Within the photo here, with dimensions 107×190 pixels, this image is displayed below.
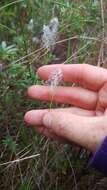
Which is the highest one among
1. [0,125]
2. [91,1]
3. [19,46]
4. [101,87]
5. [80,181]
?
[91,1]

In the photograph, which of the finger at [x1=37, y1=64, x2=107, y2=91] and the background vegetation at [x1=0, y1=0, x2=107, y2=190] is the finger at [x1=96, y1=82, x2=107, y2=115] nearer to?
the finger at [x1=37, y1=64, x2=107, y2=91]

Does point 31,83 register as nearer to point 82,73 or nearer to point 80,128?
point 82,73

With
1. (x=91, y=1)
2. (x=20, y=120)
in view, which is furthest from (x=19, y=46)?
(x=91, y=1)

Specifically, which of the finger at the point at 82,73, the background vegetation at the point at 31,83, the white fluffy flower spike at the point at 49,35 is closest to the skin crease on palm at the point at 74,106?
the finger at the point at 82,73

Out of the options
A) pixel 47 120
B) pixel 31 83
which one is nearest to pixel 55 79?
pixel 47 120

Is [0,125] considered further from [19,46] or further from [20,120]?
[19,46]

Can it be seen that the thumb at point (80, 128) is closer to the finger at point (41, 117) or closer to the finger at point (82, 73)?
the finger at point (41, 117)

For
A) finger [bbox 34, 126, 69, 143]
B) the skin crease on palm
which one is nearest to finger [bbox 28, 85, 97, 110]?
the skin crease on palm

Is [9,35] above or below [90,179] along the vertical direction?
above
